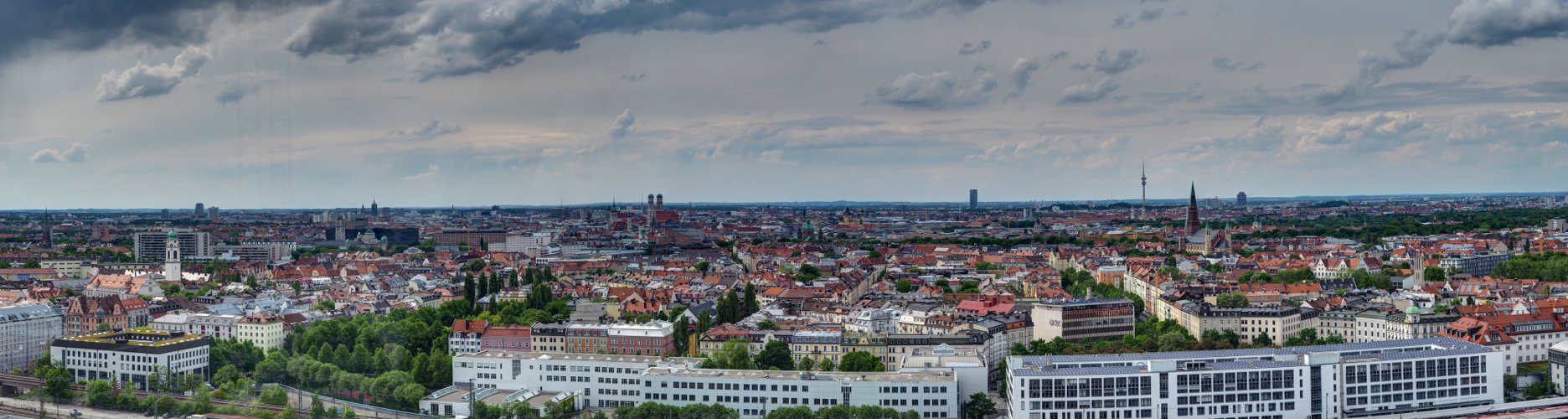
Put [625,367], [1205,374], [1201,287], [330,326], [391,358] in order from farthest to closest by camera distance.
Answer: [1201,287], [330,326], [391,358], [625,367], [1205,374]

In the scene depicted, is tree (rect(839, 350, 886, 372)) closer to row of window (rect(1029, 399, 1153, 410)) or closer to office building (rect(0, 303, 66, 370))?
row of window (rect(1029, 399, 1153, 410))

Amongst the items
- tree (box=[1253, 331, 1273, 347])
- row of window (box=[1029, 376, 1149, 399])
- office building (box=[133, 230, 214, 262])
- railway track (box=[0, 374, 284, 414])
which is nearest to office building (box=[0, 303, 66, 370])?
railway track (box=[0, 374, 284, 414])

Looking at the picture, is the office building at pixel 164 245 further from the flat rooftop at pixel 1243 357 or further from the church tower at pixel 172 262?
the flat rooftop at pixel 1243 357

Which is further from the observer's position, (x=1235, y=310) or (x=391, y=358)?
(x=1235, y=310)

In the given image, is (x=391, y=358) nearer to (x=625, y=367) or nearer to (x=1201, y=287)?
(x=625, y=367)

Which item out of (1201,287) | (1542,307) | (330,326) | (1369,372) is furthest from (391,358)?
(1542,307)
